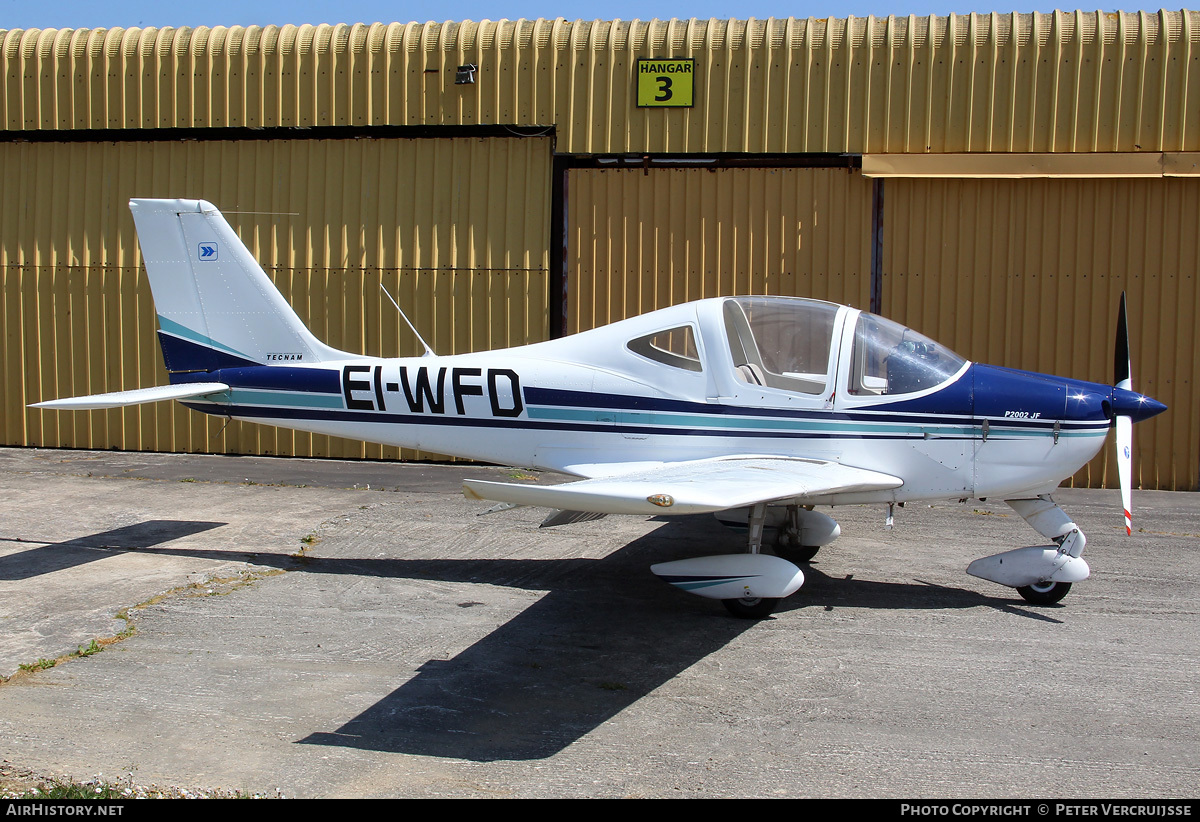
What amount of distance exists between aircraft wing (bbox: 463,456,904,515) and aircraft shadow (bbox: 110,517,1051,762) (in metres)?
0.89

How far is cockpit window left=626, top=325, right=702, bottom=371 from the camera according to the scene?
718cm

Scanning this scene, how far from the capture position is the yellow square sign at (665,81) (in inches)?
469

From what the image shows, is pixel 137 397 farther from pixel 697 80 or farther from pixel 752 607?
pixel 697 80

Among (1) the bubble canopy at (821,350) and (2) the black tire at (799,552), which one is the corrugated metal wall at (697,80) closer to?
(1) the bubble canopy at (821,350)

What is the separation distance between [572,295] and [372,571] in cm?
586

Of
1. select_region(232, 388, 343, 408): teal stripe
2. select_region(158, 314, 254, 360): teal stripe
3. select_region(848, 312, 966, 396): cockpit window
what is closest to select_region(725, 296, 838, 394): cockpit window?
select_region(848, 312, 966, 396): cockpit window

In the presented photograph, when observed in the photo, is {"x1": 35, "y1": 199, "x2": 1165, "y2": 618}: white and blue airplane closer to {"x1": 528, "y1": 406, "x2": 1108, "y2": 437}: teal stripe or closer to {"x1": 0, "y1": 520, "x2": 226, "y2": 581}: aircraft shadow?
{"x1": 528, "y1": 406, "x2": 1108, "y2": 437}: teal stripe

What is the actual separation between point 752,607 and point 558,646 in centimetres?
135

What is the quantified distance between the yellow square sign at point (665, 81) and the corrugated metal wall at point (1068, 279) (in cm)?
277

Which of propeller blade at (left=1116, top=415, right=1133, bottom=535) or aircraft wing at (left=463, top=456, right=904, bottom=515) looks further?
propeller blade at (left=1116, top=415, right=1133, bottom=535)

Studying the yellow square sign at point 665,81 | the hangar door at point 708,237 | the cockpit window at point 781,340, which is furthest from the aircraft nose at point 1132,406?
the yellow square sign at point 665,81

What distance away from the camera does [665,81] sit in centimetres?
1196
